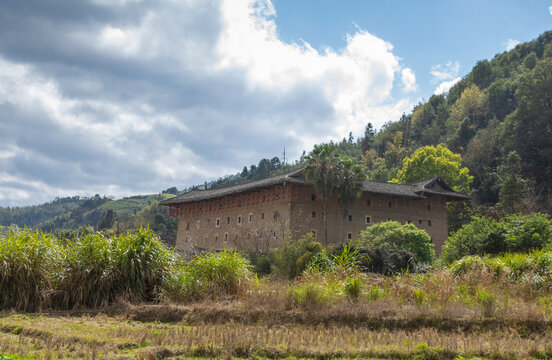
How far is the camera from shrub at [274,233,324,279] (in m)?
20.3

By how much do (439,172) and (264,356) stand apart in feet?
176

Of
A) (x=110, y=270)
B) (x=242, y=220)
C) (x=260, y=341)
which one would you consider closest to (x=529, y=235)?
(x=260, y=341)

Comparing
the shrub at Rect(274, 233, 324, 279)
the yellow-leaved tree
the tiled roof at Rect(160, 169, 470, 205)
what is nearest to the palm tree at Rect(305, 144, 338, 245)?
the tiled roof at Rect(160, 169, 470, 205)

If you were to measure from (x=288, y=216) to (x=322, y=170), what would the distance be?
4403 mm

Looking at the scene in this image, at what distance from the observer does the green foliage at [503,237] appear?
61.4 ft

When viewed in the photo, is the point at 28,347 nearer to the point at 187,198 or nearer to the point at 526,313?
the point at 526,313

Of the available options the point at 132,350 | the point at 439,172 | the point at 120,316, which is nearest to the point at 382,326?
the point at 132,350

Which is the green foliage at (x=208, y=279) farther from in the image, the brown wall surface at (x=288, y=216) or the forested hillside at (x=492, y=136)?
the brown wall surface at (x=288, y=216)

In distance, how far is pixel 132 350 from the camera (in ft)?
20.7

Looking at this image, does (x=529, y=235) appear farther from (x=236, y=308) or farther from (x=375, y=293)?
(x=236, y=308)

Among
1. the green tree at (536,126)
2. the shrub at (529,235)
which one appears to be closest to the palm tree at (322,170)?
the shrub at (529,235)

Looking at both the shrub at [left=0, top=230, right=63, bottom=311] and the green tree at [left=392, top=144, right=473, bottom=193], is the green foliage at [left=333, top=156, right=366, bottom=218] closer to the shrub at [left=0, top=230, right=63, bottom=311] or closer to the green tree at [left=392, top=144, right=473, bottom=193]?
the green tree at [left=392, top=144, right=473, bottom=193]

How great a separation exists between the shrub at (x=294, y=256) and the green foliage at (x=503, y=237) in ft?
20.4

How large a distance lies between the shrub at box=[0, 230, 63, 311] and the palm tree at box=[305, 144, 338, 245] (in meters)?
25.4
